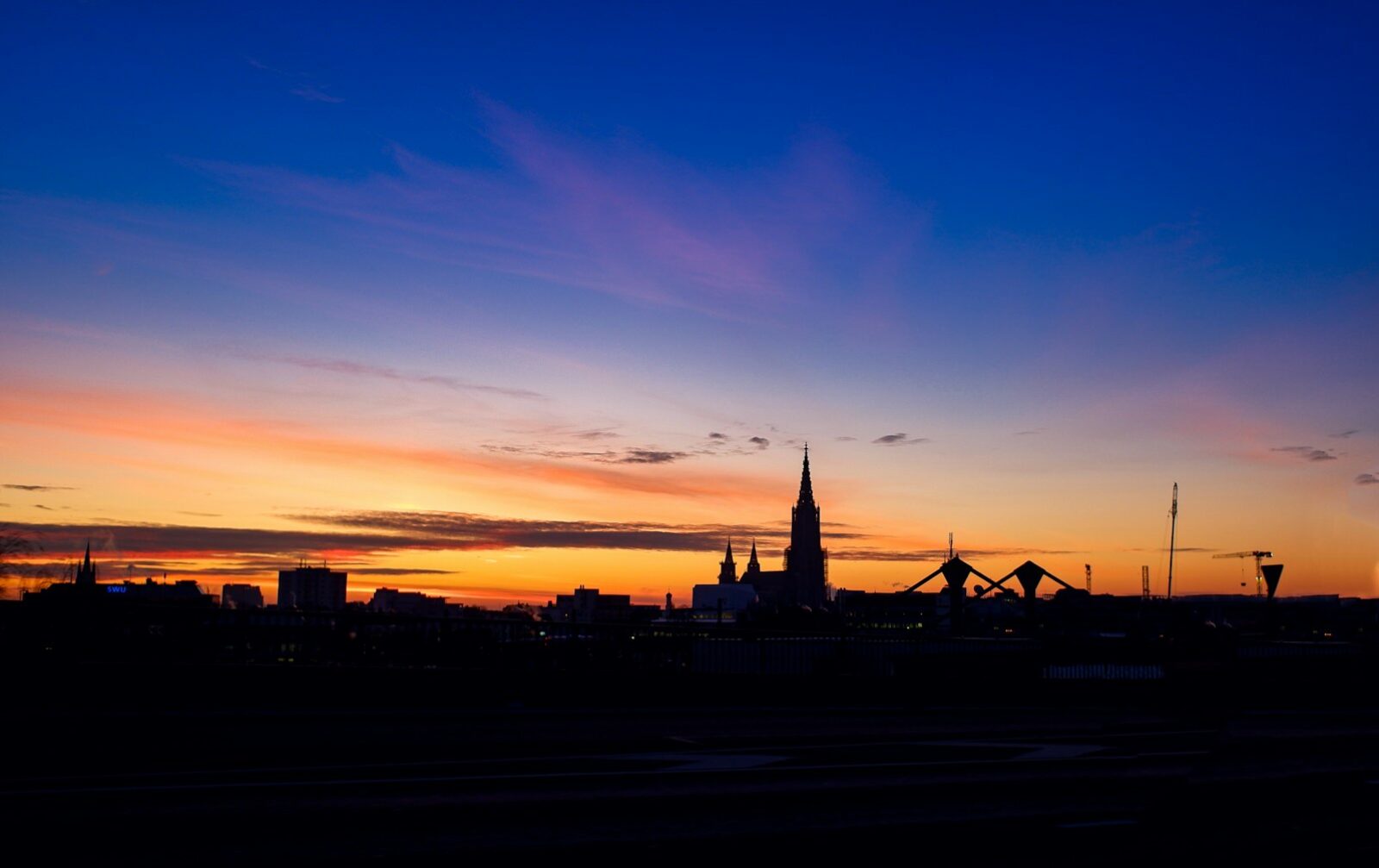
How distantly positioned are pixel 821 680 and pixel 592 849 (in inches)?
765

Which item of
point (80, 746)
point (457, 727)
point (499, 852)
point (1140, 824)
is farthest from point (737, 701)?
point (499, 852)

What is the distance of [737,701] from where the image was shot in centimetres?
2575

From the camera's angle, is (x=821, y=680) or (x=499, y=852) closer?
(x=499, y=852)

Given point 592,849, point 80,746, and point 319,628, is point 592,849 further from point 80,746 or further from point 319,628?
point 319,628

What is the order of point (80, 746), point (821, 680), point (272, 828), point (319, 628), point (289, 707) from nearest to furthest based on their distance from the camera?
1. point (272, 828)
2. point (80, 746)
3. point (289, 707)
4. point (319, 628)
5. point (821, 680)

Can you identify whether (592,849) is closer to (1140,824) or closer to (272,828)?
A: (272,828)

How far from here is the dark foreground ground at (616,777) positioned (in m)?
8.91

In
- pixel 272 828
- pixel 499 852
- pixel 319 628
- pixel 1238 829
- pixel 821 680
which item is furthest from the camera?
pixel 821 680

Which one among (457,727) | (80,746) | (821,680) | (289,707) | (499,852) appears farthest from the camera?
(821,680)

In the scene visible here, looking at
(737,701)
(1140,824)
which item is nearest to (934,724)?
(737,701)

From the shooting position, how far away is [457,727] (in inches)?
723

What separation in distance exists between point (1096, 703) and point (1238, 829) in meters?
19.6

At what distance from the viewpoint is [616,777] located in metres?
12.6

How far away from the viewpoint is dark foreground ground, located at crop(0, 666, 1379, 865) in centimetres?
891
